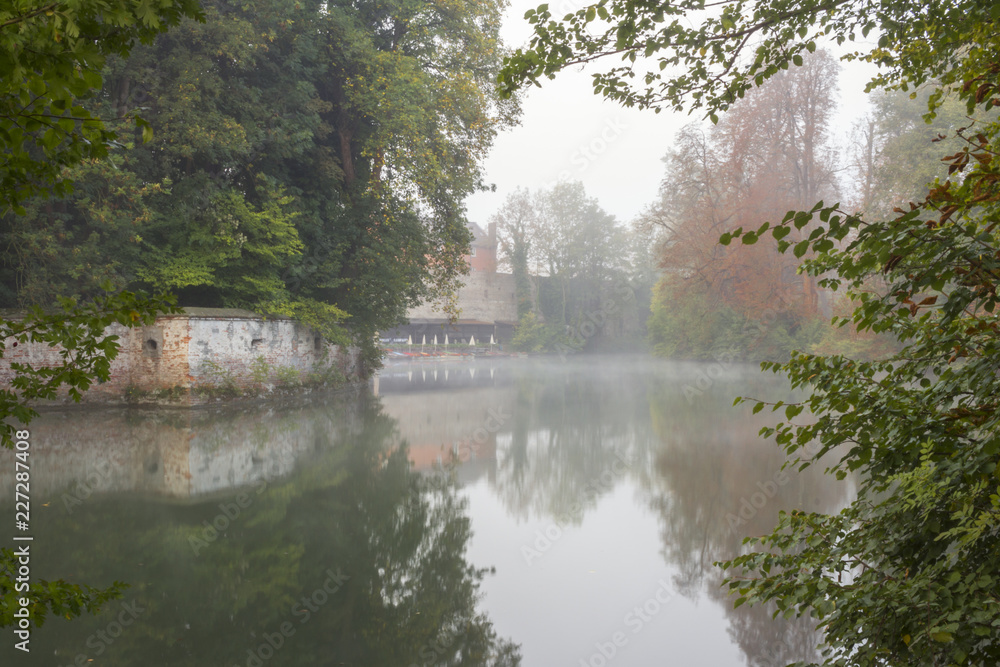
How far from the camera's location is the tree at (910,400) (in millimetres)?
2016

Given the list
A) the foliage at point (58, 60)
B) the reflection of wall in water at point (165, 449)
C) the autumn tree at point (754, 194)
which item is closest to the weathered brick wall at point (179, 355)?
the reflection of wall in water at point (165, 449)

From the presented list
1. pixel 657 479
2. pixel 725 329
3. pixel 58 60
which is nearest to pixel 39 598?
pixel 58 60

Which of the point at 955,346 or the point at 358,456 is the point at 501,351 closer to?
the point at 358,456

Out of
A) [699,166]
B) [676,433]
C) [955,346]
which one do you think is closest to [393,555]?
[955,346]

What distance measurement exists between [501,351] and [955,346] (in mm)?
47224

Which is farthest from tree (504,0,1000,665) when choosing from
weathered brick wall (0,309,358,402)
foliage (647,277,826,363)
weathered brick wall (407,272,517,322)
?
weathered brick wall (407,272,517,322)

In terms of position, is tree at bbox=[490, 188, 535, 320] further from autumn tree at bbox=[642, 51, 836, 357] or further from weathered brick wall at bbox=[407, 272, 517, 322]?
autumn tree at bbox=[642, 51, 836, 357]

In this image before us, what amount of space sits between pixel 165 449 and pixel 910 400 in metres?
10.00

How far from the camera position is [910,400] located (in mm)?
2570

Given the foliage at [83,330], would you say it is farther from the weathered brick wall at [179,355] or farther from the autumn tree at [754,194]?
the autumn tree at [754,194]

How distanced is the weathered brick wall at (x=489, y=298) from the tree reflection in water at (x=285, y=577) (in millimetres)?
41009

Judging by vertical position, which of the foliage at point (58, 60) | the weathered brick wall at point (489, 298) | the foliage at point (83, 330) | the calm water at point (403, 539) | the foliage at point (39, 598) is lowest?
the calm water at point (403, 539)

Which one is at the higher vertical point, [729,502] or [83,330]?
[83,330]

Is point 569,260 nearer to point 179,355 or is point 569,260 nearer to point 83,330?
point 179,355
